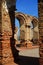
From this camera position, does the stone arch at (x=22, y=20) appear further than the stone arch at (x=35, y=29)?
No

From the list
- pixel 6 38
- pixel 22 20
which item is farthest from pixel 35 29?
pixel 6 38

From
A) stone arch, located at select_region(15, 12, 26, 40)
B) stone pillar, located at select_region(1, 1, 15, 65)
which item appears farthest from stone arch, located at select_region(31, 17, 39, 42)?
stone pillar, located at select_region(1, 1, 15, 65)

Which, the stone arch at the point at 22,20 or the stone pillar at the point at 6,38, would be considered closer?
the stone pillar at the point at 6,38

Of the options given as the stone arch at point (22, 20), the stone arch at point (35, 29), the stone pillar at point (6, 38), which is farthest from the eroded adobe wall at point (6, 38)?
the stone arch at point (35, 29)

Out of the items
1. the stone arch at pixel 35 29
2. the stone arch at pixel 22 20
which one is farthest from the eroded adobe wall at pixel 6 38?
the stone arch at pixel 35 29

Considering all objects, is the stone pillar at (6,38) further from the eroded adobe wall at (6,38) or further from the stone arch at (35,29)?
the stone arch at (35,29)

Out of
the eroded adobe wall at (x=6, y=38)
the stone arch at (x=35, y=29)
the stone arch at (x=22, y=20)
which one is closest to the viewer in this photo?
the eroded adobe wall at (x=6, y=38)

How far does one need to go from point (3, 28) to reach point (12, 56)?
1.37 m

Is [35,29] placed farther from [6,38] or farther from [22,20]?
[6,38]

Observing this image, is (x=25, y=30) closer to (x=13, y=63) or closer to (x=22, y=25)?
(x=22, y=25)

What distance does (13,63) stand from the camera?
337 inches

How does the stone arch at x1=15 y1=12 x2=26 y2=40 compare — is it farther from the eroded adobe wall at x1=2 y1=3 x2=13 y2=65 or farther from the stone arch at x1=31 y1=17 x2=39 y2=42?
the eroded adobe wall at x1=2 y1=3 x2=13 y2=65

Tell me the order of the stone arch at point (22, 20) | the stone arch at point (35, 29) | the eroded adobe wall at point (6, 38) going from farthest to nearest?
1. the stone arch at point (35, 29)
2. the stone arch at point (22, 20)
3. the eroded adobe wall at point (6, 38)

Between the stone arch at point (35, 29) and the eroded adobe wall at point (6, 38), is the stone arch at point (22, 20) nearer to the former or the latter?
the stone arch at point (35, 29)
